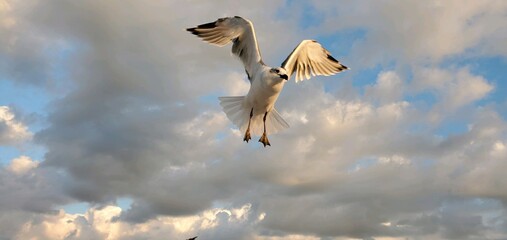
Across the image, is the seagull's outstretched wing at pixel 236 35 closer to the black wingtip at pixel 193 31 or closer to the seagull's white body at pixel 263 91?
the black wingtip at pixel 193 31

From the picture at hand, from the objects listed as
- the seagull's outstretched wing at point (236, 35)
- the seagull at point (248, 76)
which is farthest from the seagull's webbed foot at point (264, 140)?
the seagull's outstretched wing at point (236, 35)

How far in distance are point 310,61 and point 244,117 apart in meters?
3.83

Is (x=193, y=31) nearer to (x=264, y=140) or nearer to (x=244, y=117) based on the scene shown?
(x=244, y=117)

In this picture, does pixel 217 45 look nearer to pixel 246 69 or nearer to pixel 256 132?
pixel 246 69

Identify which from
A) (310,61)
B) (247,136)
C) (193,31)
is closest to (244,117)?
Result: (247,136)

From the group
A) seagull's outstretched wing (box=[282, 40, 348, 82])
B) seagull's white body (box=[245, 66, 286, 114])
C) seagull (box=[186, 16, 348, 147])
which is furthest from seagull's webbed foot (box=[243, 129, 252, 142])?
seagull's outstretched wing (box=[282, 40, 348, 82])

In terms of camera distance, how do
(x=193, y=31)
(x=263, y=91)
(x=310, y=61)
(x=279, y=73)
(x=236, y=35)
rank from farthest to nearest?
(x=310, y=61) → (x=236, y=35) → (x=193, y=31) → (x=263, y=91) → (x=279, y=73)

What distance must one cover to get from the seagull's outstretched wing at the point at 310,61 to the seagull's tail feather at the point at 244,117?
1890 mm

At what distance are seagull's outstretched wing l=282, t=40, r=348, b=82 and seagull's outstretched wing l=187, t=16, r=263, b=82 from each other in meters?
1.44

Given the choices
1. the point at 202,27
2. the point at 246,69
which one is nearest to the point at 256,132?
the point at 246,69

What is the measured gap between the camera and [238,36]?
20.1 metres

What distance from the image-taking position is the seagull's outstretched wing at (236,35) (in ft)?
64.8

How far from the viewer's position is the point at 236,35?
20.1 m

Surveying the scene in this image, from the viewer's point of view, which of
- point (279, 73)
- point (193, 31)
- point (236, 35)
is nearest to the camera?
point (279, 73)
